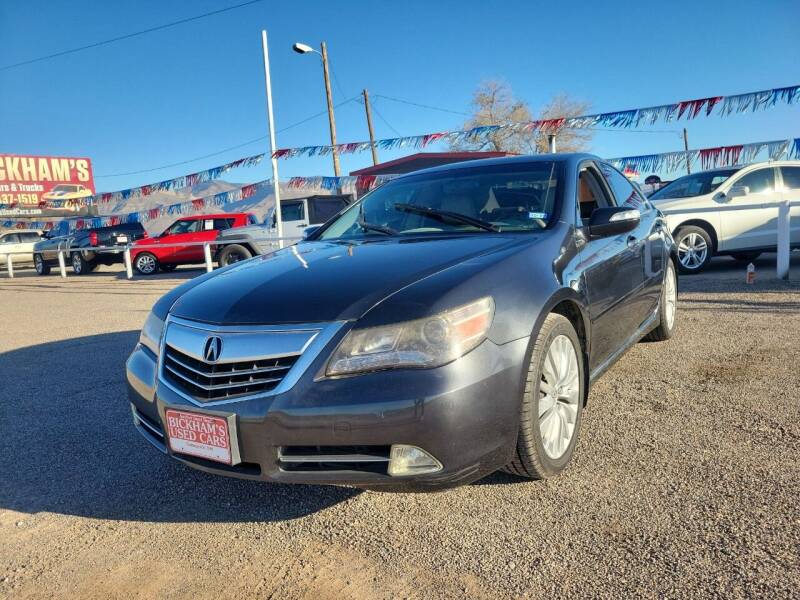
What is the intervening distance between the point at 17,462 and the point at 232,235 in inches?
514

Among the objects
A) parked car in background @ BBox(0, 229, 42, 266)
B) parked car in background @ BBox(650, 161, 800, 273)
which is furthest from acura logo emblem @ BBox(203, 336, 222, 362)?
parked car in background @ BBox(0, 229, 42, 266)

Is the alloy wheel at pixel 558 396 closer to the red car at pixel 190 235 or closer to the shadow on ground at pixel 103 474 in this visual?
the shadow on ground at pixel 103 474

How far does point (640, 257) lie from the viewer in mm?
4000

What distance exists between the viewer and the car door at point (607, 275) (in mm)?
3096

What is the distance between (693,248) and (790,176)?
1.81 m

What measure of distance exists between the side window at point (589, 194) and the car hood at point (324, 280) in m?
0.81

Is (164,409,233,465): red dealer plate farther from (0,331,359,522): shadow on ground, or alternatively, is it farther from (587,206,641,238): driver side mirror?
(587,206,641,238): driver side mirror

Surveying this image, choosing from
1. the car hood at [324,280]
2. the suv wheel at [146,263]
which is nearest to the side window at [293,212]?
the suv wheel at [146,263]

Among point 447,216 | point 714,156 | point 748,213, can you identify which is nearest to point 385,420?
point 447,216

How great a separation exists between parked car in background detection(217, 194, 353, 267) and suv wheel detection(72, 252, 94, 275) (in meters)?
5.64

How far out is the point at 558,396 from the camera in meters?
2.65

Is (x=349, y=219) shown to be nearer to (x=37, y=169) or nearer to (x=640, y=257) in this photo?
(x=640, y=257)

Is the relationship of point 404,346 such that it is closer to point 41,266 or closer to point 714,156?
point 714,156

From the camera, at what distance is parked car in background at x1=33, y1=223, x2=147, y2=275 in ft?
63.2
